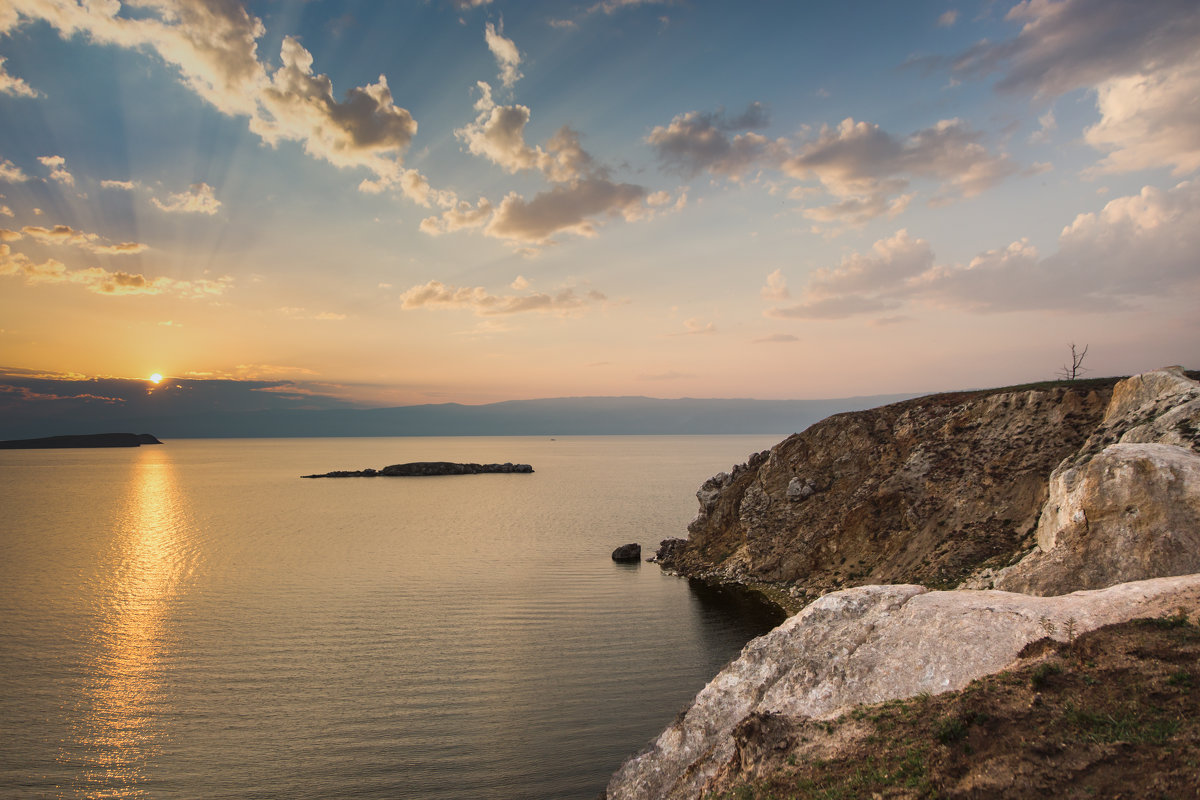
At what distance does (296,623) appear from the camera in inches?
1641

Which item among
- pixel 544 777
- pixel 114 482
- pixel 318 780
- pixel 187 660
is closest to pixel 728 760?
pixel 544 777

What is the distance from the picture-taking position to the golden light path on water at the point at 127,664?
23.6 metres

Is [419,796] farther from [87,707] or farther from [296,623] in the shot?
[296,623]

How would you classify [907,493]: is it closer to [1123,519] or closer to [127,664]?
[1123,519]

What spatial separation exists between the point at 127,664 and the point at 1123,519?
2071 inches

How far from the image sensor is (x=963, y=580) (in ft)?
123

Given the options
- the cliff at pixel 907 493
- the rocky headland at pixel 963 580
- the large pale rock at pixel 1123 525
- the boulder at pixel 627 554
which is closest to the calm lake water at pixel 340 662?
the boulder at pixel 627 554

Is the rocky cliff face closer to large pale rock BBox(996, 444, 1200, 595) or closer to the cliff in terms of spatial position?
the cliff

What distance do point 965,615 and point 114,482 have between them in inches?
8550

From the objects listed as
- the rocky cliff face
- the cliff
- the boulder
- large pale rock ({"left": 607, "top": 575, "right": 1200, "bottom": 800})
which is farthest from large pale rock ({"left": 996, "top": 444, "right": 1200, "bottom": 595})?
the boulder

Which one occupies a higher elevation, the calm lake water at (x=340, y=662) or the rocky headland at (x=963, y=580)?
the rocky headland at (x=963, y=580)

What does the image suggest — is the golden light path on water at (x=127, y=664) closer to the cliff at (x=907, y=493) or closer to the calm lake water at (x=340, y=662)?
the calm lake water at (x=340, y=662)

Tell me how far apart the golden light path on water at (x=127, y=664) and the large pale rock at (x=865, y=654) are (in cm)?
2019

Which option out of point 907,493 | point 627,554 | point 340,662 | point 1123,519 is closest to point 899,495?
point 907,493
